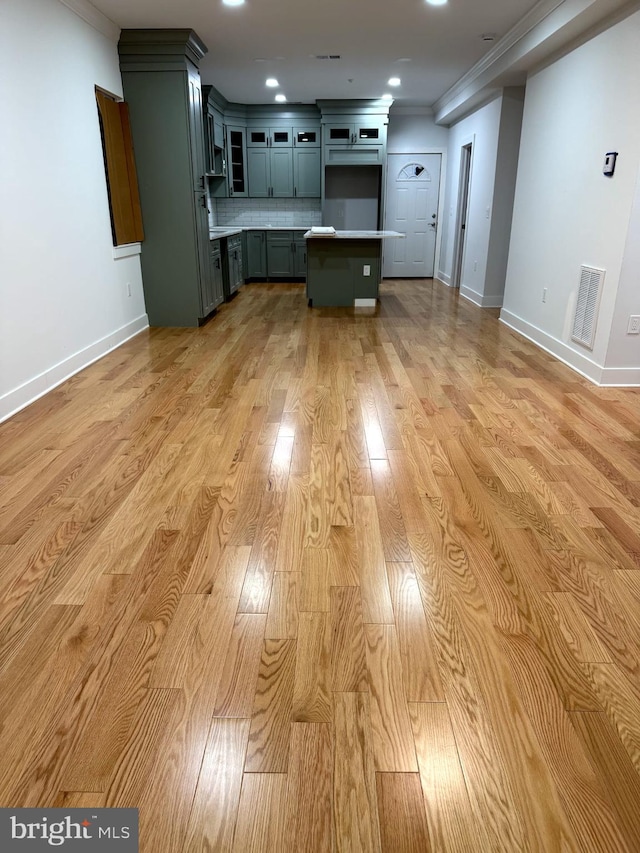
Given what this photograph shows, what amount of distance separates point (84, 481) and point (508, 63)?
5.25 metres

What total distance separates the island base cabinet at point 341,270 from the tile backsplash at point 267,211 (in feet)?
10.0

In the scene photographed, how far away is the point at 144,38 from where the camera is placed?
5.01m

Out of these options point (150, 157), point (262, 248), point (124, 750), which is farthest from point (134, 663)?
point (262, 248)

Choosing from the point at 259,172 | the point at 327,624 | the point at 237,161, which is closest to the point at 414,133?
the point at 259,172

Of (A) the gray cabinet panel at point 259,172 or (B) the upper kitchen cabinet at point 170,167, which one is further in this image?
(A) the gray cabinet panel at point 259,172

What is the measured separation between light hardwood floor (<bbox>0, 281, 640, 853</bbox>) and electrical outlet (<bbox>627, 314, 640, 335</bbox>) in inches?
26.9

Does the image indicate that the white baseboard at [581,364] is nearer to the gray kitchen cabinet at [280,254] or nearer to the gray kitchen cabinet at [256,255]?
the gray kitchen cabinet at [280,254]

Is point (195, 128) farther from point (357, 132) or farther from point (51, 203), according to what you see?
point (357, 132)

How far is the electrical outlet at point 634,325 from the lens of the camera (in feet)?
12.8

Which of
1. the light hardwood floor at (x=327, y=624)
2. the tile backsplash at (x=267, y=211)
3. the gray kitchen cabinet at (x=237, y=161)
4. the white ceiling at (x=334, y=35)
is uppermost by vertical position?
the white ceiling at (x=334, y=35)

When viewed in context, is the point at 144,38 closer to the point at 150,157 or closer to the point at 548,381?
the point at 150,157

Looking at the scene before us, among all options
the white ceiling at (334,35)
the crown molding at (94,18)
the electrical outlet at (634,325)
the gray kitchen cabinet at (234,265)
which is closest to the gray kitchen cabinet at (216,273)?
the gray kitchen cabinet at (234,265)

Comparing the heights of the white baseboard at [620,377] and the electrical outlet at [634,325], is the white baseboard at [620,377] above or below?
below

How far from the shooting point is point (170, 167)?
545cm
